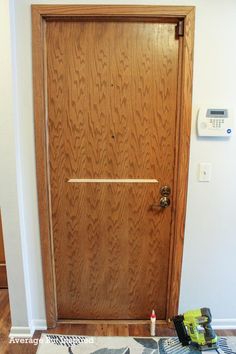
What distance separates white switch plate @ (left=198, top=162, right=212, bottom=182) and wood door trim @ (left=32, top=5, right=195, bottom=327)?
10 centimetres

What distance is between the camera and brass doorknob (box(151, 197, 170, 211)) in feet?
5.55

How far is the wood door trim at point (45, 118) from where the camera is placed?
4.77 feet

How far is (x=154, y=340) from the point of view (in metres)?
1.73

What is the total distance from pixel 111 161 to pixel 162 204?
17.5 inches

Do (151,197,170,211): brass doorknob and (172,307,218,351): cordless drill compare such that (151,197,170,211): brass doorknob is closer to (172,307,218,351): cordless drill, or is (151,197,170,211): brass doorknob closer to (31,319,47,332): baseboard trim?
(172,307,218,351): cordless drill

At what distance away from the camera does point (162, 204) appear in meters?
1.69

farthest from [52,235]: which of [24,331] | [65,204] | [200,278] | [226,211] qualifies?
[226,211]

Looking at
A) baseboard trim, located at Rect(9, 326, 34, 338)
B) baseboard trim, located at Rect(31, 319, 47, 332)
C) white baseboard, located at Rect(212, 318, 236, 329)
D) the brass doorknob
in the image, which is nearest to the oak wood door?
the brass doorknob

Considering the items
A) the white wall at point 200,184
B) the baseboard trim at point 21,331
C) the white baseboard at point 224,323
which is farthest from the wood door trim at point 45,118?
the white baseboard at point 224,323

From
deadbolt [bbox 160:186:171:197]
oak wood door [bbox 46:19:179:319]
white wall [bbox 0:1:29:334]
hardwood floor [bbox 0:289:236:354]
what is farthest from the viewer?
hardwood floor [bbox 0:289:236:354]

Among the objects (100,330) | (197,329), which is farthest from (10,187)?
(197,329)

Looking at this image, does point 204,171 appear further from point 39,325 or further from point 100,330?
point 39,325

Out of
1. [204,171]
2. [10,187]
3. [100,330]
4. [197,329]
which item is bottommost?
[100,330]

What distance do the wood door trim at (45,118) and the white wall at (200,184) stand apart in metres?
0.04
